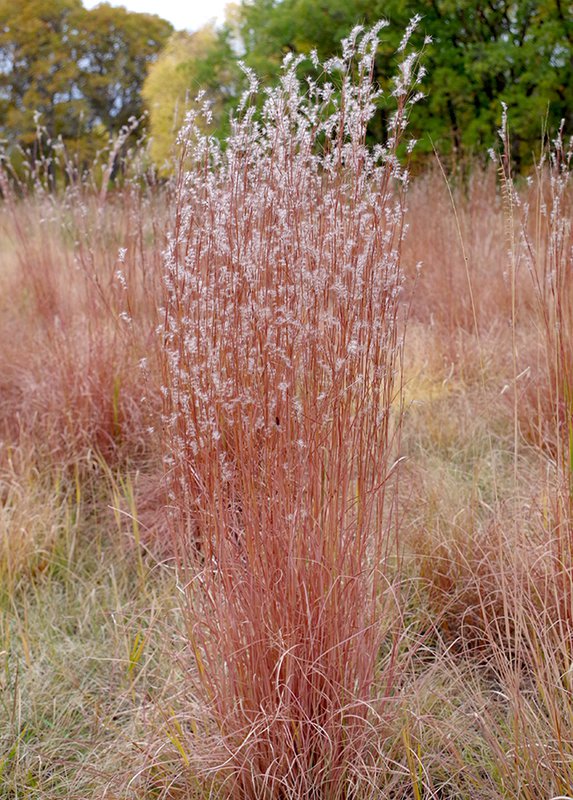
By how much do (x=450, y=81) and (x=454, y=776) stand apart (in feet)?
31.5

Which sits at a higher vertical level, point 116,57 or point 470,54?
point 116,57

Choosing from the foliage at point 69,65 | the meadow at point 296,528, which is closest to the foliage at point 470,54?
the meadow at point 296,528

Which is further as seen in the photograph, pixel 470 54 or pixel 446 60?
pixel 446 60

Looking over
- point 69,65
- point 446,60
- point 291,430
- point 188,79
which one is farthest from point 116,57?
point 291,430

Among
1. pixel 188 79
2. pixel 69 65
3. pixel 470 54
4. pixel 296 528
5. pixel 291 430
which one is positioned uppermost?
pixel 69 65

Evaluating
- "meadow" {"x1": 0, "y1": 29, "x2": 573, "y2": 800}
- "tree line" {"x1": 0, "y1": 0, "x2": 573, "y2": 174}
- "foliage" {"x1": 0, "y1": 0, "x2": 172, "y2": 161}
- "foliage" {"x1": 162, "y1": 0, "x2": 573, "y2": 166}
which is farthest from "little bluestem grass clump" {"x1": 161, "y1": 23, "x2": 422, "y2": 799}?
"foliage" {"x1": 0, "y1": 0, "x2": 172, "y2": 161}

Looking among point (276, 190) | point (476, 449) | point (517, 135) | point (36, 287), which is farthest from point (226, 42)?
point (276, 190)

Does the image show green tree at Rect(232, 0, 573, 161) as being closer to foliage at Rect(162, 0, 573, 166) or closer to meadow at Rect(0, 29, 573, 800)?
foliage at Rect(162, 0, 573, 166)

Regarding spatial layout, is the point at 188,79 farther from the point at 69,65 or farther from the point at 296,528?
the point at 296,528

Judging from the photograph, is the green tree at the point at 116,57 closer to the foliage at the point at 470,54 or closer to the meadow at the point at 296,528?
the foliage at the point at 470,54

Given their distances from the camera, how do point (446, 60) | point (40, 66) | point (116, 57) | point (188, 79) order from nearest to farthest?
point (446, 60)
point (188, 79)
point (40, 66)
point (116, 57)

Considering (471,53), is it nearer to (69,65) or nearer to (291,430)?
(291,430)

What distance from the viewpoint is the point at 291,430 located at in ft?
5.20

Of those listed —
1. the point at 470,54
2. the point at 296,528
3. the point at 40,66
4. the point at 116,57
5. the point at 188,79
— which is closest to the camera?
the point at 296,528
